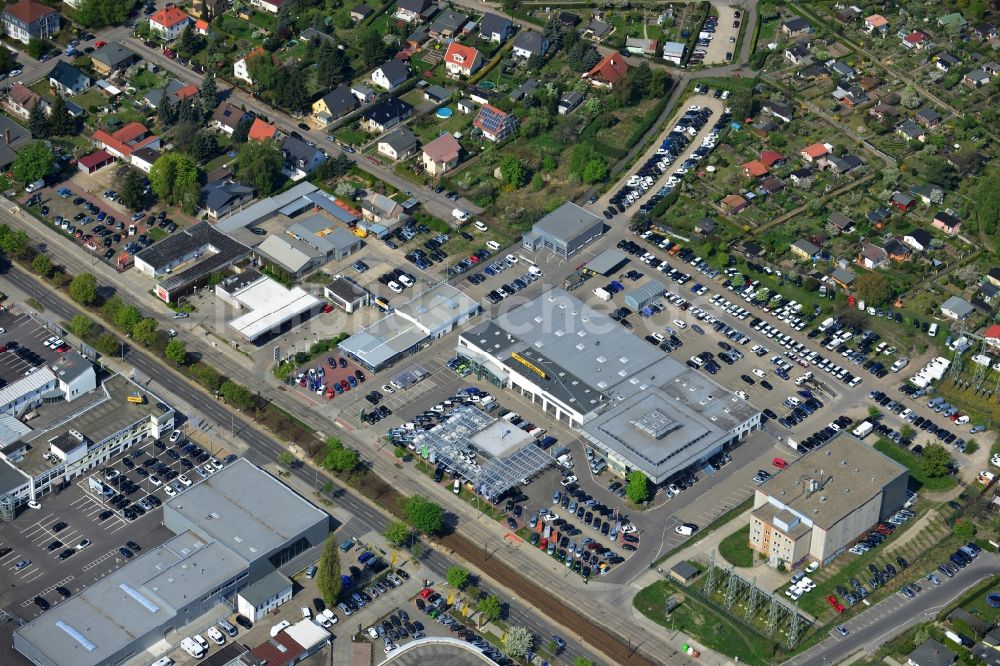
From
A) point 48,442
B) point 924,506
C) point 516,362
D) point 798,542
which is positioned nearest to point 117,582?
point 48,442

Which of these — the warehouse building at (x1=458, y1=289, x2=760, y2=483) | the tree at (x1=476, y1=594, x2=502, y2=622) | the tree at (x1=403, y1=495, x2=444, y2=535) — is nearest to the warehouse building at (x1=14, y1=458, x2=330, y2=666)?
the tree at (x1=403, y1=495, x2=444, y2=535)

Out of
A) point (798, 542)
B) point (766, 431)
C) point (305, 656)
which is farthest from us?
point (766, 431)

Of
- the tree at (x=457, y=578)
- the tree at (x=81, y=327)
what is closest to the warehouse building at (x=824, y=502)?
the tree at (x=457, y=578)

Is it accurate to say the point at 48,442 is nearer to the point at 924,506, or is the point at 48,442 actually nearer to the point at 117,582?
the point at 117,582

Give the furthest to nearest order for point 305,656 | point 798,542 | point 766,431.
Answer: point 766,431
point 798,542
point 305,656

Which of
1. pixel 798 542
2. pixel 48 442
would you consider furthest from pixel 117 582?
pixel 798 542

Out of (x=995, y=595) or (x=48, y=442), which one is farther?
(x=48, y=442)
